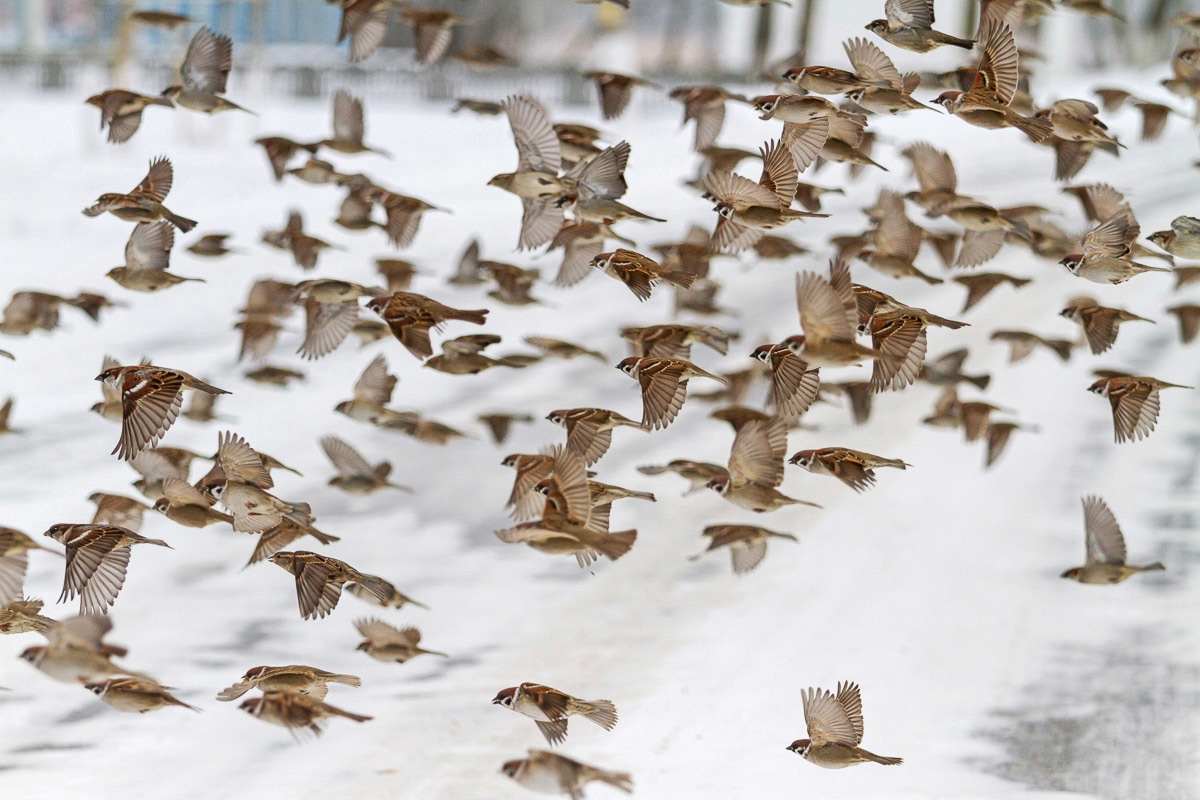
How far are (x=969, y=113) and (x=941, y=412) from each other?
6.60 ft

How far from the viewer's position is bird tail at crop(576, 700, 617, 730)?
3039mm

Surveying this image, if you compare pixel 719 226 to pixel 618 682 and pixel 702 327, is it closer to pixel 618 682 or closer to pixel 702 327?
pixel 702 327

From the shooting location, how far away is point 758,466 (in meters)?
3.45

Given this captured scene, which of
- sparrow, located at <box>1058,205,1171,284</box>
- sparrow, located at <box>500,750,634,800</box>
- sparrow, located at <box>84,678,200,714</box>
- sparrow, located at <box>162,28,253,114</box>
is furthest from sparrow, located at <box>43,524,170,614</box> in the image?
sparrow, located at <box>1058,205,1171,284</box>

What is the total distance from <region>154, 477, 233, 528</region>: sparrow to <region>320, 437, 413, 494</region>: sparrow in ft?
3.90

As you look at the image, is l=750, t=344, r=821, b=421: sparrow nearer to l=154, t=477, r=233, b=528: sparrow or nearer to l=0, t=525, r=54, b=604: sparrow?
l=154, t=477, r=233, b=528: sparrow

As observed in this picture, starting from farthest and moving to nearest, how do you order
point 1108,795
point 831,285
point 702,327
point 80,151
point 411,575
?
point 80,151, point 411,575, point 1108,795, point 702,327, point 831,285

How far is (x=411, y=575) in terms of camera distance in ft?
18.1

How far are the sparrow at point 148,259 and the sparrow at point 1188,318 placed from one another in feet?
10.5

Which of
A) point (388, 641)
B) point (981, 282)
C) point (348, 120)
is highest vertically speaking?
point (348, 120)

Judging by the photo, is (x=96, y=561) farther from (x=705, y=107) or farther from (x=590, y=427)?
(x=705, y=107)

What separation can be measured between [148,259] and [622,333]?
4.21 ft

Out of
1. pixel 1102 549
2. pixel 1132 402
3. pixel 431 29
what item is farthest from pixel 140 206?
pixel 1102 549

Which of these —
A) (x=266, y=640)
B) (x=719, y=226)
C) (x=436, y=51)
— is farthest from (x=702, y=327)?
(x=266, y=640)
